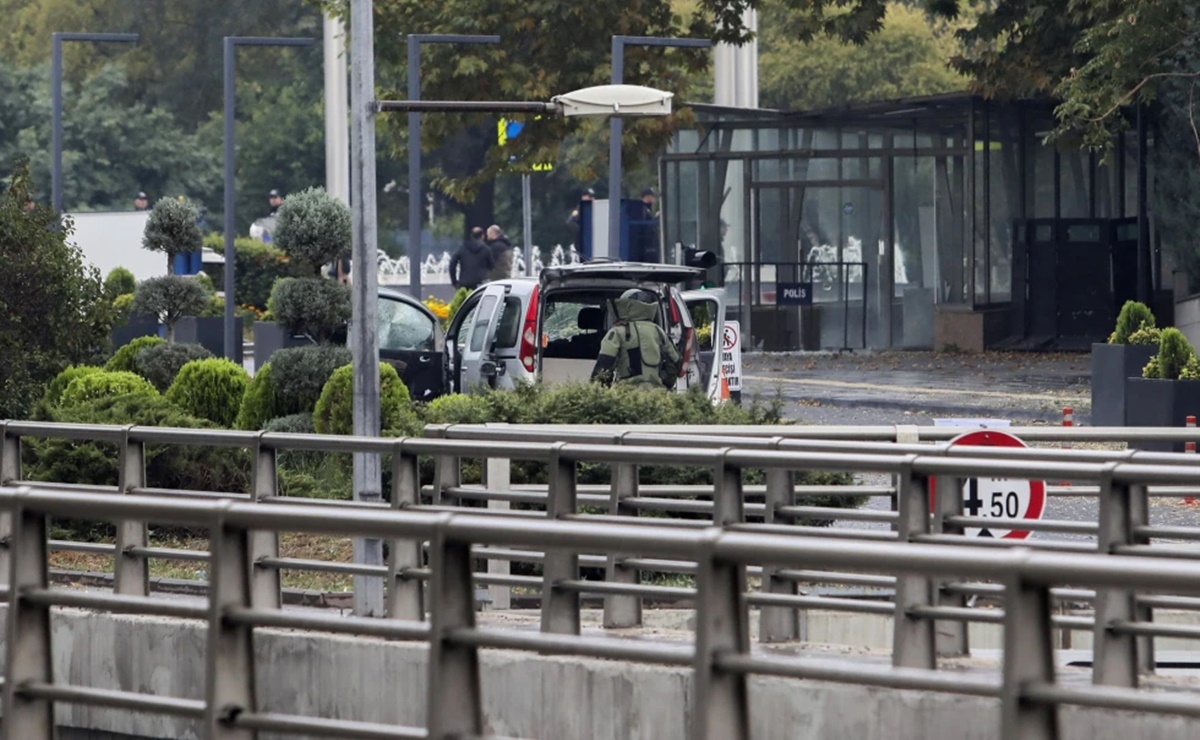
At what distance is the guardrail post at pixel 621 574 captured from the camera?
947 centimetres

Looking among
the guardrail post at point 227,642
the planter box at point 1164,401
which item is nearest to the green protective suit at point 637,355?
the planter box at point 1164,401

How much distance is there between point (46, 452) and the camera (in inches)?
640

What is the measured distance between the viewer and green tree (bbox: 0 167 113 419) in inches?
830

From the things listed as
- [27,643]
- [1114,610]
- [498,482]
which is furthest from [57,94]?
[27,643]

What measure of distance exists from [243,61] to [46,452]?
68499mm

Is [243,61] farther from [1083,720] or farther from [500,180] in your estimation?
[1083,720]

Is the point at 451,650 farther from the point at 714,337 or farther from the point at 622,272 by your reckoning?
the point at 714,337

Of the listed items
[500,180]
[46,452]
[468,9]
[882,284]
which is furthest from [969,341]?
[500,180]

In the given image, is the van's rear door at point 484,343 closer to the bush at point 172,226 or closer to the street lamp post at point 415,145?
the bush at point 172,226

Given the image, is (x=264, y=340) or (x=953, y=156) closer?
(x=264, y=340)

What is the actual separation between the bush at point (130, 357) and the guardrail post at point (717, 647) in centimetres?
1939

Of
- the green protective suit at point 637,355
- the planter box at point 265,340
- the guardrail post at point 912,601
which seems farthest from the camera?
the planter box at point 265,340

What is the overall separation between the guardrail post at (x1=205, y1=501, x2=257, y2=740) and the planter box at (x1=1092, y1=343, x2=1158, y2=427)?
1938cm

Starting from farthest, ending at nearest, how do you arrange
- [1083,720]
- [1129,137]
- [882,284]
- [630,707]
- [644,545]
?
[882,284] < [1129,137] < [630,707] < [1083,720] < [644,545]
